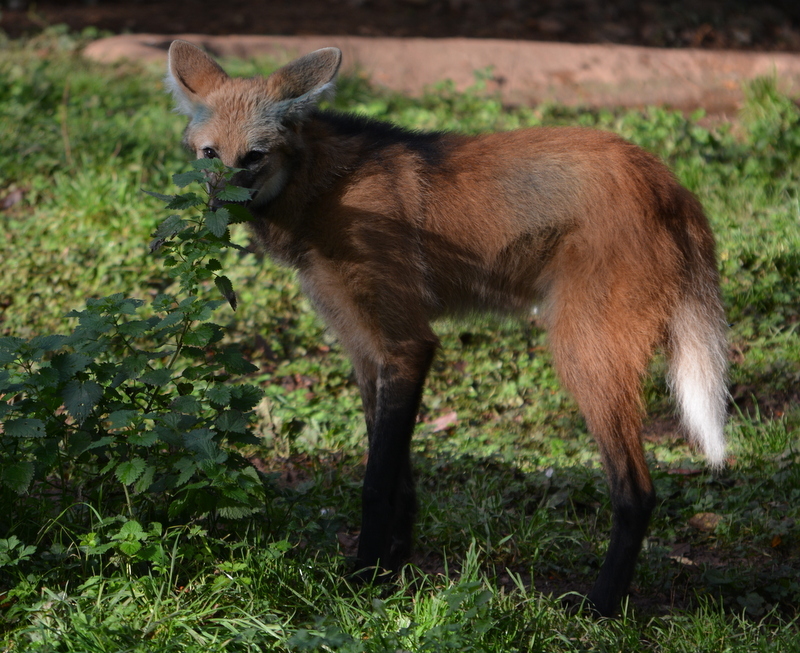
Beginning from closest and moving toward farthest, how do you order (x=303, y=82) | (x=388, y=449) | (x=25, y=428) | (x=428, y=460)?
(x=25, y=428) → (x=388, y=449) → (x=303, y=82) → (x=428, y=460)

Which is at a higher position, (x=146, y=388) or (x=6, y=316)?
(x=146, y=388)

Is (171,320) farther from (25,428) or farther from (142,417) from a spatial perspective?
(25,428)

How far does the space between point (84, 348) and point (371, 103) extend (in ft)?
13.8

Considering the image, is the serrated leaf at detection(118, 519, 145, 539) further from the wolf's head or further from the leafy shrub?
the wolf's head

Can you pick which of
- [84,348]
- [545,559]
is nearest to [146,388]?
[84,348]

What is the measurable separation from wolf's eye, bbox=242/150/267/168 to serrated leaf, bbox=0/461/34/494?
1.15m

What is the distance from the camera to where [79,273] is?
14.5 ft

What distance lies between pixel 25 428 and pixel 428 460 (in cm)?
168

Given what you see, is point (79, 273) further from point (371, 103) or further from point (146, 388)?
point (371, 103)

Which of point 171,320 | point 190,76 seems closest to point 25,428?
point 171,320

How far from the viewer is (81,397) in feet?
7.33

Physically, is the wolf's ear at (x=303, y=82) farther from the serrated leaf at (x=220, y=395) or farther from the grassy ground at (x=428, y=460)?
the grassy ground at (x=428, y=460)

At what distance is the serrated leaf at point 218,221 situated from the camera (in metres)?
2.23

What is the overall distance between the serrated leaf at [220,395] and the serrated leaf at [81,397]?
302 millimetres
